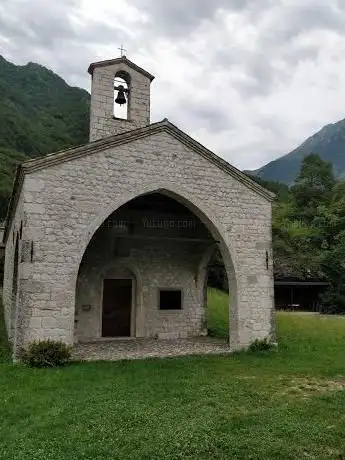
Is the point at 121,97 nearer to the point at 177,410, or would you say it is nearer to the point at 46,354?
the point at 46,354

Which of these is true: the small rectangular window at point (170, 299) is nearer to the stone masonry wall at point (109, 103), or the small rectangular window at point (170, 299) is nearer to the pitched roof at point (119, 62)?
the stone masonry wall at point (109, 103)

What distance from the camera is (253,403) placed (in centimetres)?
665

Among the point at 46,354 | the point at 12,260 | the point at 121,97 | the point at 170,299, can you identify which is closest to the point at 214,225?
the point at 170,299

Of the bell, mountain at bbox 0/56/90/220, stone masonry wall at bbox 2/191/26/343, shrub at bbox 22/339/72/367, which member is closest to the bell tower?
the bell

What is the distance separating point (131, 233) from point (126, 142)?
3.76 metres

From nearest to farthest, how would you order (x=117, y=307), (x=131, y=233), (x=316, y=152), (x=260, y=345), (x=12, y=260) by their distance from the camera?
(x=260, y=345) < (x=117, y=307) < (x=131, y=233) < (x=12, y=260) < (x=316, y=152)

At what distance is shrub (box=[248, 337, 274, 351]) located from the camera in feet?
36.5

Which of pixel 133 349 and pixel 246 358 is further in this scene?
pixel 133 349

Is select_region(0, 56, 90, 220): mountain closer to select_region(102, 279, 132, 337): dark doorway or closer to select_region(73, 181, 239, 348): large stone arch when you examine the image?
select_region(102, 279, 132, 337): dark doorway

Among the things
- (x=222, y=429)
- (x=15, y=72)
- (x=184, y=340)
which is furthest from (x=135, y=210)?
(x=15, y=72)

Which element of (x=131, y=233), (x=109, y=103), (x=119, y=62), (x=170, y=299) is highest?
(x=119, y=62)

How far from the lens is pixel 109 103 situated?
12.1 metres

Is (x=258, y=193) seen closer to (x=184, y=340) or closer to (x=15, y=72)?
(x=184, y=340)

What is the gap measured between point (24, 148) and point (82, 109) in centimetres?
1125
